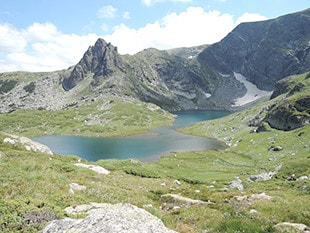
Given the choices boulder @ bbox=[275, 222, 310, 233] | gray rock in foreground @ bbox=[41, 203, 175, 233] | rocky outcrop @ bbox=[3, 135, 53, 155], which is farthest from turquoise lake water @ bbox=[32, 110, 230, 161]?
gray rock in foreground @ bbox=[41, 203, 175, 233]

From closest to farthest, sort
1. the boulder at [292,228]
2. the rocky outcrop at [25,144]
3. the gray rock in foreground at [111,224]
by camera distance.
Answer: the gray rock in foreground at [111,224]
the boulder at [292,228]
the rocky outcrop at [25,144]

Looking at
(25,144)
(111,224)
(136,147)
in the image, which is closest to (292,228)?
(111,224)

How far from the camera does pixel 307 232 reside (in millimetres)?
15797

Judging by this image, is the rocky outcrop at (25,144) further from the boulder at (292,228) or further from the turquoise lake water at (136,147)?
the turquoise lake water at (136,147)

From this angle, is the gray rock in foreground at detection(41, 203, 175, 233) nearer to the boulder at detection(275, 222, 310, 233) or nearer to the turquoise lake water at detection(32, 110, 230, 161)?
the boulder at detection(275, 222, 310, 233)

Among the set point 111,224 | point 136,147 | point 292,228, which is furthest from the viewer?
point 136,147

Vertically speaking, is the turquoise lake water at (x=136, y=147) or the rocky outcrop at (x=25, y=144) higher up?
the rocky outcrop at (x=25, y=144)

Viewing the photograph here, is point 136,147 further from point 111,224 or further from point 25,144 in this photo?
point 111,224

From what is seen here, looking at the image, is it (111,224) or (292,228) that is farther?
(292,228)

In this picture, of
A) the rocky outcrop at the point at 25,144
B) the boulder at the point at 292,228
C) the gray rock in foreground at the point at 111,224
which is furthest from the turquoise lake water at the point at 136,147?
the gray rock in foreground at the point at 111,224

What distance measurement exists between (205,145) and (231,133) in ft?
93.1

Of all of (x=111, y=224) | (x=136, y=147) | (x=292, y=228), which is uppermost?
(x=111, y=224)

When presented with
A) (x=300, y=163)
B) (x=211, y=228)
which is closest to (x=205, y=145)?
(x=300, y=163)

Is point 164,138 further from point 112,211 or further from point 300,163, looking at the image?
point 112,211
